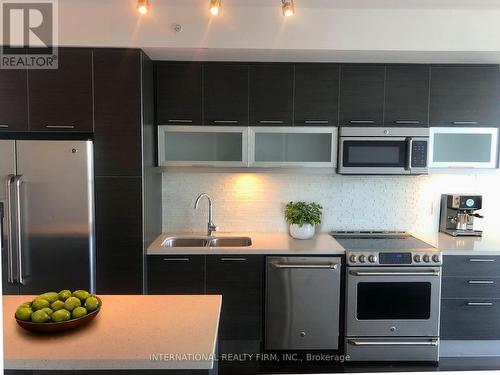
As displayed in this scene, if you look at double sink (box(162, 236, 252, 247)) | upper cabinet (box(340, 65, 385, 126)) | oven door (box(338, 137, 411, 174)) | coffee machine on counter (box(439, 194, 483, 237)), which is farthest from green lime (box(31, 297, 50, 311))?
coffee machine on counter (box(439, 194, 483, 237))

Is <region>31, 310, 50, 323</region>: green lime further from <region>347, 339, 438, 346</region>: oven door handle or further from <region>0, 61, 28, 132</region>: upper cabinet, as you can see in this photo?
<region>347, 339, 438, 346</region>: oven door handle

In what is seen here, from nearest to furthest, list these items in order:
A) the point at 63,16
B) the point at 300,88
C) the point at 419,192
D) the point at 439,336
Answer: the point at 63,16
the point at 439,336
the point at 300,88
the point at 419,192

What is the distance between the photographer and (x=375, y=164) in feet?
10.2

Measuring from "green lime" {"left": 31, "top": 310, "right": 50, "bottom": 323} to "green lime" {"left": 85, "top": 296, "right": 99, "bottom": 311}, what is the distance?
152 mm

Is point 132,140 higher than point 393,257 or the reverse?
higher

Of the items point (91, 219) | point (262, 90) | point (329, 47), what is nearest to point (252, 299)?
point (91, 219)

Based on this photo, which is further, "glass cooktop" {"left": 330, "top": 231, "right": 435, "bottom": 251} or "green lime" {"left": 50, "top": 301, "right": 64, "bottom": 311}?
"glass cooktop" {"left": 330, "top": 231, "right": 435, "bottom": 251}

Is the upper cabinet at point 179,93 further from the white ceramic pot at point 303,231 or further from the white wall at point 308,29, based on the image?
the white ceramic pot at point 303,231

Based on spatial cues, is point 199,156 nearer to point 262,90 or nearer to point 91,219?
point 262,90

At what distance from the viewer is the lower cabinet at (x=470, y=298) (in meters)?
2.88

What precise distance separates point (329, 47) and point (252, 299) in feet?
6.43

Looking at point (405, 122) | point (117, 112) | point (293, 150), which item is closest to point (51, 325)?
Result: point (117, 112)

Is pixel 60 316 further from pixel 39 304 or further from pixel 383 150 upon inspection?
pixel 383 150

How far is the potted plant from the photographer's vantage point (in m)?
3.25
